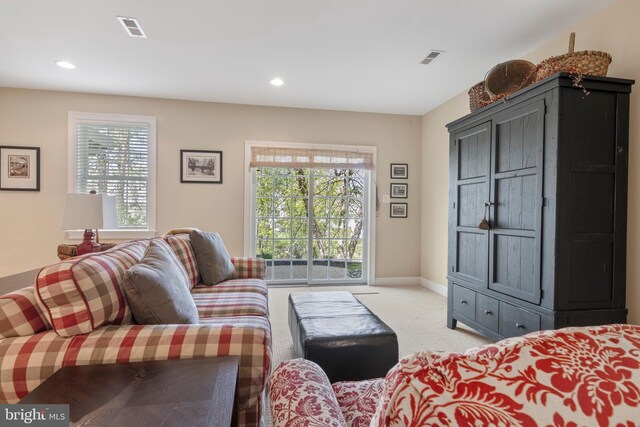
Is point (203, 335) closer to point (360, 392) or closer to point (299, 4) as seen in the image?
point (360, 392)

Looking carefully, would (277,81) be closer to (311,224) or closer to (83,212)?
(311,224)

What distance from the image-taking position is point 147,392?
85 centimetres

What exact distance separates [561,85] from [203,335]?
233 cm

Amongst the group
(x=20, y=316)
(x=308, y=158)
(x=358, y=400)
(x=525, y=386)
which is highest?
(x=308, y=158)

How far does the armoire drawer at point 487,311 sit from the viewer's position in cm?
245

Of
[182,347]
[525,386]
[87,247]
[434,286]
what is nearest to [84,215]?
[87,247]

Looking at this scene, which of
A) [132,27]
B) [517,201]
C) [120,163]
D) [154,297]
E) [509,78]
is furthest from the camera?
[120,163]

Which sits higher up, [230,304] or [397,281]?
[230,304]

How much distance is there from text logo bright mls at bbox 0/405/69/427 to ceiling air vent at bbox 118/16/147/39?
261cm

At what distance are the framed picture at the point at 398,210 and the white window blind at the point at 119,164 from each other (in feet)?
10.8

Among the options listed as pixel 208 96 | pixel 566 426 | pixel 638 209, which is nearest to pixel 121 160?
pixel 208 96

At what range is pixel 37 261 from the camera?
3885mm

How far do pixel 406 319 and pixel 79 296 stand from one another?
2.86 m

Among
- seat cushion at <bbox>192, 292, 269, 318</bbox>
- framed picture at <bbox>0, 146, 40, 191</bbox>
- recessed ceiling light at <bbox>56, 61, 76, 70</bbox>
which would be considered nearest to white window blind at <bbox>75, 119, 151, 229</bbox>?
framed picture at <bbox>0, 146, 40, 191</bbox>
